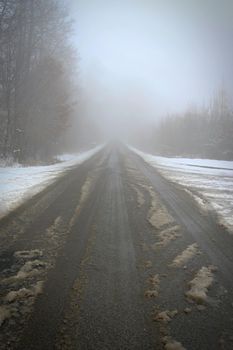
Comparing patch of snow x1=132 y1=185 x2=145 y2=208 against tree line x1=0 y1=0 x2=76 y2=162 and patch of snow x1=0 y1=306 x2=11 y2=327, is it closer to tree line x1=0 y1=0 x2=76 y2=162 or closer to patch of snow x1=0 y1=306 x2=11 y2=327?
patch of snow x1=0 y1=306 x2=11 y2=327

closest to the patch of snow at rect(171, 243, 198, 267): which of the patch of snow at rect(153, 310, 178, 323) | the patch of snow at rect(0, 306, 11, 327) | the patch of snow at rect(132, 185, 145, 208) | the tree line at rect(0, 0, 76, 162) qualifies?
the patch of snow at rect(153, 310, 178, 323)

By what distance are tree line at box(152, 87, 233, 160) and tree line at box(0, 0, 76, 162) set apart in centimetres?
2050

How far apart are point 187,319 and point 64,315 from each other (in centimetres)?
142

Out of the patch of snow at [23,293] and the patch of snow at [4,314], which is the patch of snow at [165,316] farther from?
the patch of snow at [4,314]

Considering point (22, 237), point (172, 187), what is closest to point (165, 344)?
point (22, 237)

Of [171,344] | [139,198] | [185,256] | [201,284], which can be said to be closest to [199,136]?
[139,198]

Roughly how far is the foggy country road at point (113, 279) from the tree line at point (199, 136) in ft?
99.5

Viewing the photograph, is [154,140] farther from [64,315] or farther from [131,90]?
[131,90]

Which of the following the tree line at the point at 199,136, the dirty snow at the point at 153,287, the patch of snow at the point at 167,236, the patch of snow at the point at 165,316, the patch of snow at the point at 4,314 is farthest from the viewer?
the tree line at the point at 199,136

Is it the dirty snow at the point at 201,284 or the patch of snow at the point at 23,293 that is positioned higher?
the patch of snow at the point at 23,293

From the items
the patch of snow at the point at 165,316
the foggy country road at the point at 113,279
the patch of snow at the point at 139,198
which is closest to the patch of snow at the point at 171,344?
the foggy country road at the point at 113,279

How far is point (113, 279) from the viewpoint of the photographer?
4453 mm

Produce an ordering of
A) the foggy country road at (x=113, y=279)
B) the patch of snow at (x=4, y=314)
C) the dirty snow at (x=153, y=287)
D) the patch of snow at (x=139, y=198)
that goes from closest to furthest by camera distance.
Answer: the foggy country road at (x=113, y=279), the patch of snow at (x=4, y=314), the dirty snow at (x=153, y=287), the patch of snow at (x=139, y=198)

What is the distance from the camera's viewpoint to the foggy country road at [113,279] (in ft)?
10.6
